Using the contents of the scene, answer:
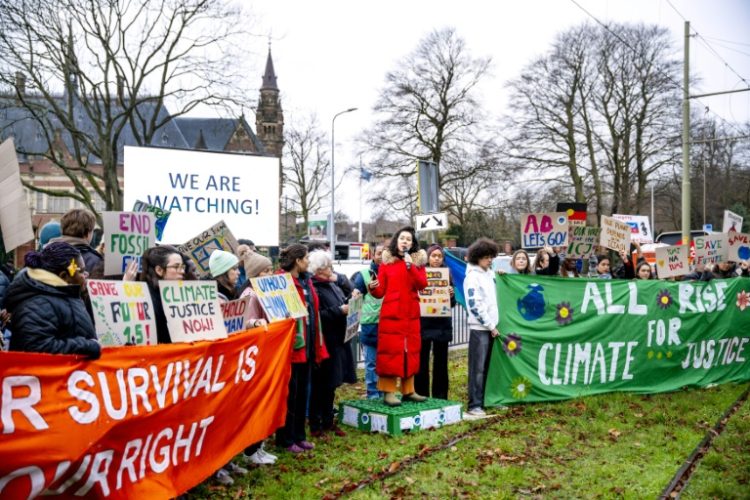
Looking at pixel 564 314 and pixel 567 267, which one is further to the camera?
pixel 567 267

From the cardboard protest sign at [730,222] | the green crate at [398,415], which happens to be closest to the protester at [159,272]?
the green crate at [398,415]

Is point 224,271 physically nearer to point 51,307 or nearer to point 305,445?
point 305,445

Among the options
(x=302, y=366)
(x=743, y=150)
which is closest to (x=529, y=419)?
(x=302, y=366)

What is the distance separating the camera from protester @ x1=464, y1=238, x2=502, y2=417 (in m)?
8.55

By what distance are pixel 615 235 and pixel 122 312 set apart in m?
7.78

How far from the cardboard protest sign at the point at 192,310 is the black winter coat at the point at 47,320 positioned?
76cm

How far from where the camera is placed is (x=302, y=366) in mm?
7074

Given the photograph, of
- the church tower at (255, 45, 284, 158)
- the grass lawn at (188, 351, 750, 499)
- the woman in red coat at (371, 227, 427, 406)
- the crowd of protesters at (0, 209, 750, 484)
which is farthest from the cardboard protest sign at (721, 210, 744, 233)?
the church tower at (255, 45, 284, 158)

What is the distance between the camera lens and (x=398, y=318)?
7.69 metres

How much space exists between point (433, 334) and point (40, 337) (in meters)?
5.15

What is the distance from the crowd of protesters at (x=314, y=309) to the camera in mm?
4422

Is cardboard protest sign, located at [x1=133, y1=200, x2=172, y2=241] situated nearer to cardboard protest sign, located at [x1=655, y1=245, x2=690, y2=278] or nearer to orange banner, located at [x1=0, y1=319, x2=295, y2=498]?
orange banner, located at [x1=0, y1=319, x2=295, y2=498]

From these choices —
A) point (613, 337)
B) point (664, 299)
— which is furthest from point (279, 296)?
point (664, 299)

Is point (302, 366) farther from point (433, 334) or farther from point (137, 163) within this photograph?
point (137, 163)
